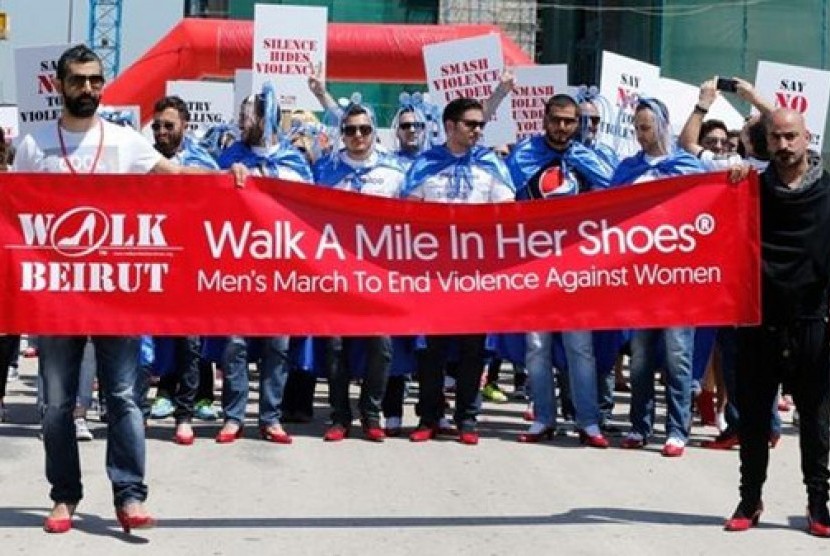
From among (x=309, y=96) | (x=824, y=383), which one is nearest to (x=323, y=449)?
(x=824, y=383)

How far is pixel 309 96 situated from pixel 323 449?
20.7 ft

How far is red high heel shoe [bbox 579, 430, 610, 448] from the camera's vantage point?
1009 cm

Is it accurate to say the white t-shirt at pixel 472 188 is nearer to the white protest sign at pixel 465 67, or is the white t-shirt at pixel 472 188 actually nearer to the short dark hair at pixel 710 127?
the short dark hair at pixel 710 127

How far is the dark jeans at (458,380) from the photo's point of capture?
33.4 feet

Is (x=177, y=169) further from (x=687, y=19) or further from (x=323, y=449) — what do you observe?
(x=687, y=19)

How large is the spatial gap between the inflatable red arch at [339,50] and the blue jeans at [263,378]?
14.9 m

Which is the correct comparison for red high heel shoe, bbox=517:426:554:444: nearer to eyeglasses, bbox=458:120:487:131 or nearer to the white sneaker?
eyeglasses, bbox=458:120:487:131

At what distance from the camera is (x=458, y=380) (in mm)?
10250

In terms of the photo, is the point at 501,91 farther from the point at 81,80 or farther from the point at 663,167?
the point at 81,80

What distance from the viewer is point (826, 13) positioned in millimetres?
31859

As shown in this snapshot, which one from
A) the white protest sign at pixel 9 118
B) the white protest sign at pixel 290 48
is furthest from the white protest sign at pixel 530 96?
the white protest sign at pixel 9 118

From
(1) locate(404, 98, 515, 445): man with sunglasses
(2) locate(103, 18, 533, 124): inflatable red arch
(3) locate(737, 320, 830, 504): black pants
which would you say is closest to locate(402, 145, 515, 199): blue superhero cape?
(1) locate(404, 98, 515, 445): man with sunglasses

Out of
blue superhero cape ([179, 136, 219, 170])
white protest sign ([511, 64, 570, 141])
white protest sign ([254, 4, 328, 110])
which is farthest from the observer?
white protest sign ([254, 4, 328, 110])

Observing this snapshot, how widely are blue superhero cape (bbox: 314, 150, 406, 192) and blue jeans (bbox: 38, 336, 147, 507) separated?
3277mm
